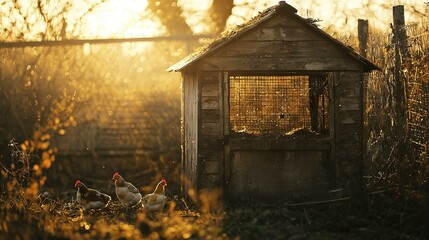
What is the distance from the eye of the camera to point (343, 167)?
36.6ft

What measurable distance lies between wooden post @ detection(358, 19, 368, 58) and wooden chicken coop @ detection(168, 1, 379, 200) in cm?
373

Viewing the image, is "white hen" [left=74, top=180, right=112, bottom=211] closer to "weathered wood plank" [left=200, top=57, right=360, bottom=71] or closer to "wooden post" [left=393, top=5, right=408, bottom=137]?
"weathered wood plank" [left=200, top=57, right=360, bottom=71]

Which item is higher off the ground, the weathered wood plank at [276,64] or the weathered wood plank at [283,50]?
the weathered wood plank at [283,50]

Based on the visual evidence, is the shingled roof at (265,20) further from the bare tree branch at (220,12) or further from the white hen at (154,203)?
the bare tree branch at (220,12)

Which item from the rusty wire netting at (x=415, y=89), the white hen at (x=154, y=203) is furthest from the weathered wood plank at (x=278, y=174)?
the rusty wire netting at (x=415, y=89)

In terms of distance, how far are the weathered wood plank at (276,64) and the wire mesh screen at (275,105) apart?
72 cm

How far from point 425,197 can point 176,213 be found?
147 inches

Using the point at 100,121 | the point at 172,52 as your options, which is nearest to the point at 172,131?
the point at 100,121

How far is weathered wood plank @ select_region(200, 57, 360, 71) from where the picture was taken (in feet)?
36.0

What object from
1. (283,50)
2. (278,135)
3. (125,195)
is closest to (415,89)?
(283,50)

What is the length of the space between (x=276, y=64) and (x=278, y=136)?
3.92 ft

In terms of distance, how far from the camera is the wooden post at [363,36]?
49.1 ft

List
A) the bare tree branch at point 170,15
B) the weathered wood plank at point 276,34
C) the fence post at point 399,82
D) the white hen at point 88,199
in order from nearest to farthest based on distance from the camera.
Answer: the weathered wood plank at point 276,34, the white hen at point 88,199, the fence post at point 399,82, the bare tree branch at point 170,15

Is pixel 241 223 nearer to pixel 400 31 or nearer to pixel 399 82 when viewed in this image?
pixel 399 82
